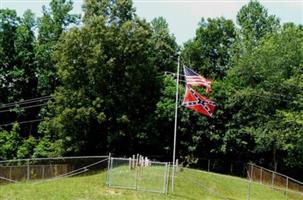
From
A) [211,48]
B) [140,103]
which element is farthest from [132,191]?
[211,48]

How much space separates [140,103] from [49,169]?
1906 cm

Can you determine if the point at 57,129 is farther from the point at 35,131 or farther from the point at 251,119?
the point at 251,119

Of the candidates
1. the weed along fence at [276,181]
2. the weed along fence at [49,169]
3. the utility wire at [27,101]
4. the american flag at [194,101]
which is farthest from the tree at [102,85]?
the american flag at [194,101]

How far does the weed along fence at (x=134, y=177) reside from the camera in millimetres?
30125

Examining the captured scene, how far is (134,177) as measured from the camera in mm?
30844

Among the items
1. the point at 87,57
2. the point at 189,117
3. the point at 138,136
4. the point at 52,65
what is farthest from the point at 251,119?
the point at 52,65

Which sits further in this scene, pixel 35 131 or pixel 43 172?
pixel 35 131

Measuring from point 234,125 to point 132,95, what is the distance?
946 centimetres

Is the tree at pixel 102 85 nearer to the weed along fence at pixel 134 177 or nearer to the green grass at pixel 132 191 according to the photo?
the green grass at pixel 132 191

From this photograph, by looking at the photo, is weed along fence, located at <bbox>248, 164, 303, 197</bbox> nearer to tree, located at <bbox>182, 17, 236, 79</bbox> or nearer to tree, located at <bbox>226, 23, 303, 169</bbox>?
tree, located at <bbox>226, 23, 303, 169</bbox>

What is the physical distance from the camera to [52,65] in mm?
60531

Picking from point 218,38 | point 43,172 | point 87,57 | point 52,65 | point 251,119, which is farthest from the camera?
point 218,38

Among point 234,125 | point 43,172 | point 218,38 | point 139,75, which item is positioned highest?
Answer: point 218,38

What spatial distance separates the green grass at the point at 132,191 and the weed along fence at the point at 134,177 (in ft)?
1.21
